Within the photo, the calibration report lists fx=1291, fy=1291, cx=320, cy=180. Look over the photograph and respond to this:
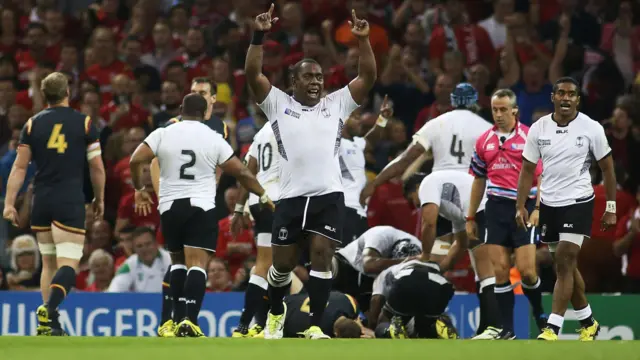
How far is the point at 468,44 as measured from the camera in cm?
1862

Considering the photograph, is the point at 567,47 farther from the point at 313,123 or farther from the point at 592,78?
the point at 313,123

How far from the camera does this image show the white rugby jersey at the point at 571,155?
11406 millimetres

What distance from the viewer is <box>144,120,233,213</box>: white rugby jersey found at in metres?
11.9

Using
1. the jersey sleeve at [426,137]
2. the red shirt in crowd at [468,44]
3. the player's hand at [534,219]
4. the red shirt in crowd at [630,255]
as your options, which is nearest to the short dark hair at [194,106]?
the jersey sleeve at [426,137]

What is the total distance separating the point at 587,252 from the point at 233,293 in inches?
166

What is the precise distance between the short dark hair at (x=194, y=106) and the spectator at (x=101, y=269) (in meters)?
4.18

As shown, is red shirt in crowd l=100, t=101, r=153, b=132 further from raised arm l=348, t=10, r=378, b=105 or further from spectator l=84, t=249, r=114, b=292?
raised arm l=348, t=10, r=378, b=105

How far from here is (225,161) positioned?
12.0 meters

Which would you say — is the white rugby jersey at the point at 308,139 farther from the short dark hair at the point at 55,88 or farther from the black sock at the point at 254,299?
the short dark hair at the point at 55,88

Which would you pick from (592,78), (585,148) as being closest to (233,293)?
(585,148)

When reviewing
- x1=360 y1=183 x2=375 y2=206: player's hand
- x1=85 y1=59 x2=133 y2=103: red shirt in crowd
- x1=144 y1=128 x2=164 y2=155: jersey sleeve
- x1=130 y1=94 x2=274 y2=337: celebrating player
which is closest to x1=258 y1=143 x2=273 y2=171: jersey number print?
x1=130 y1=94 x2=274 y2=337: celebrating player

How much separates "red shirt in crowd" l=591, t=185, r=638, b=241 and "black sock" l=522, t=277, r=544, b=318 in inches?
96.9

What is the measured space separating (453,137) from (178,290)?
346cm

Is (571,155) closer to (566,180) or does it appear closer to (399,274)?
(566,180)
